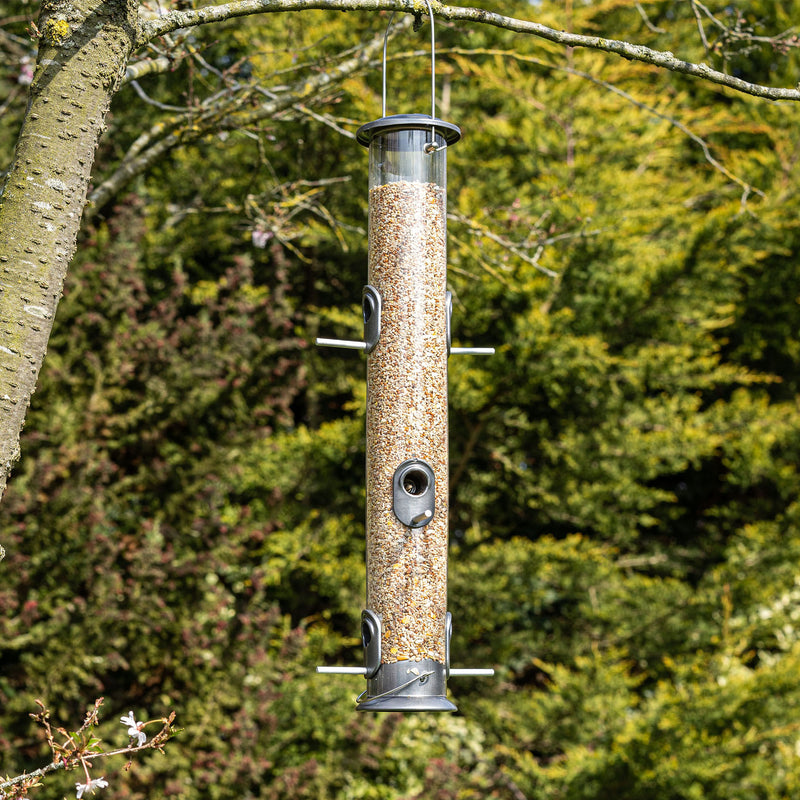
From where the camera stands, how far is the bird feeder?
276cm

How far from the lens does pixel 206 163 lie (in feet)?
25.9

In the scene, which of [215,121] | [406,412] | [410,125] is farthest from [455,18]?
[215,121]

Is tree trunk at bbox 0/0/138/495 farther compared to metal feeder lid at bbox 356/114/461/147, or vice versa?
metal feeder lid at bbox 356/114/461/147

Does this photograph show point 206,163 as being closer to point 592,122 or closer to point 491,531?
point 592,122

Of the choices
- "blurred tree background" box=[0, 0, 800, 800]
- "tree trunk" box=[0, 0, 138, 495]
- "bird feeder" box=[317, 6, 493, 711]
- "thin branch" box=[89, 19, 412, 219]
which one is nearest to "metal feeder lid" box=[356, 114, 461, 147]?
"bird feeder" box=[317, 6, 493, 711]

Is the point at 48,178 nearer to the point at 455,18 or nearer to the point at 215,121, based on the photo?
the point at 455,18

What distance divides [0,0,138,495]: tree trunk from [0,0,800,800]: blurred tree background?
2.20 metres

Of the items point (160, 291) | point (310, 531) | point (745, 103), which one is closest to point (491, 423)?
point (310, 531)

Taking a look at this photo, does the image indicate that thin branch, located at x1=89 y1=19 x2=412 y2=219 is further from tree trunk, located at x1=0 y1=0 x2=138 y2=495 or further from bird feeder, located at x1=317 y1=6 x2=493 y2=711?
tree trunk, located at x1=0 y1=0 x2=138 y2=495

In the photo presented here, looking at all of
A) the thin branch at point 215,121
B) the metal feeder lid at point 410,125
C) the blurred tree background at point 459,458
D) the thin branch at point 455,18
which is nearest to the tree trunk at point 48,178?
the thin branch at point 455,18

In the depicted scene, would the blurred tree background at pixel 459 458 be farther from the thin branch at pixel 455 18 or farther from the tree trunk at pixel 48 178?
the tree trunk at pixel 48 178

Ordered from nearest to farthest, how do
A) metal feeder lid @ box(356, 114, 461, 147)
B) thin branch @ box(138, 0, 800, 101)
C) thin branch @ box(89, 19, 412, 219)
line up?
thin branch @ box(138, 0, 800, 101) → metal feeder lid @ box(356, 114, 461, 147) → thin branch @ box(89, 19, 412, 219)

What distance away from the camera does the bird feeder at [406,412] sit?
276cm

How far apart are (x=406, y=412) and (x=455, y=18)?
105cm
